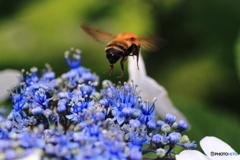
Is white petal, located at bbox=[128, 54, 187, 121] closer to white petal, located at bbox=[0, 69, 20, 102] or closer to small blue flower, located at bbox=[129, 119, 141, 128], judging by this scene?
white petal, located at bbox=[0, 69, 20, 102]

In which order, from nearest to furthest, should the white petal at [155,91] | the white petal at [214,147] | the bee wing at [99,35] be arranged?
the white petal at [214,147], the bee wing at [99,35], the white petal at [155,91]

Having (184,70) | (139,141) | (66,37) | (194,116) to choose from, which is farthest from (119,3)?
(139,141)

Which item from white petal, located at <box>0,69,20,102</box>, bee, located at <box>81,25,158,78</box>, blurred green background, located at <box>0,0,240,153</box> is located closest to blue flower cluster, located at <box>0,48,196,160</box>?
bee, located at <box>81,25,158,78</box>

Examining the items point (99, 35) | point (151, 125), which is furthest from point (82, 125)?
point (99, 35)

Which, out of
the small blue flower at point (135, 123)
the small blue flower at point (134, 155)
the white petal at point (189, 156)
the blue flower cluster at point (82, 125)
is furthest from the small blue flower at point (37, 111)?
the white petal at point (189, 156)

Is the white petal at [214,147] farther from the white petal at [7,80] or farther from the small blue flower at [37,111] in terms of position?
the white petal at [7,80]

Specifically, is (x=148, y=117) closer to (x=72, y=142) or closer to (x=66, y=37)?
(x=72, y=142)
